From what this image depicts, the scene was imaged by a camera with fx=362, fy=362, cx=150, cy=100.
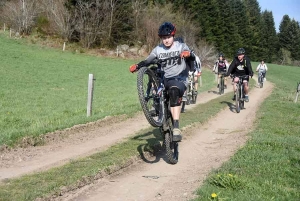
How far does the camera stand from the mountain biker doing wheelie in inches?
237

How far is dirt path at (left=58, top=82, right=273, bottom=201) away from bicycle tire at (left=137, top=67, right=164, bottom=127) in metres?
0.85

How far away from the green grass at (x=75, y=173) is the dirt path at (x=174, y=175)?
18cm

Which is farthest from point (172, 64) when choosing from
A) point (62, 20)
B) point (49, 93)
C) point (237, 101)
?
point (62, 20)

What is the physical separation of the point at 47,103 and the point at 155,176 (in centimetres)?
1072

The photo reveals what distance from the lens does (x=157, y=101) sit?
6.04 metres

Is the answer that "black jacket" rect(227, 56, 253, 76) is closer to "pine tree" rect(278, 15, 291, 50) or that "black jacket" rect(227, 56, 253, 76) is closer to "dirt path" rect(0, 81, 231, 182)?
"dirt path" rect(0, 81, 231, 182)

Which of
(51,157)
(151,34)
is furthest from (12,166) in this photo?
(151,34)

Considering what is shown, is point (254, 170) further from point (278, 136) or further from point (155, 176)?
point (278, 136)

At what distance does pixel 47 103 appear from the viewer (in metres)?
15.4

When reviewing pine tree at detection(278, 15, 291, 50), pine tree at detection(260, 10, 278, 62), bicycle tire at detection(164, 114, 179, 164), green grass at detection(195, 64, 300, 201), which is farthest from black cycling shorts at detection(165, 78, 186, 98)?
pine tree at detection(278, 15, 291, 50)

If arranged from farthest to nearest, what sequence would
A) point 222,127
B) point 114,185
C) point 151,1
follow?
point 151,1
point 222,127
point 114,185

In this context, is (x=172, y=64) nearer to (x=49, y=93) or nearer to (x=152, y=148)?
(x=152, y=148)

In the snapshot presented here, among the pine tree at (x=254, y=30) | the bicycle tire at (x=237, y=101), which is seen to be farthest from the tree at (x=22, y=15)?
the pine tree at (x=254, y=30)

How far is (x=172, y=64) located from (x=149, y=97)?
751 mm
